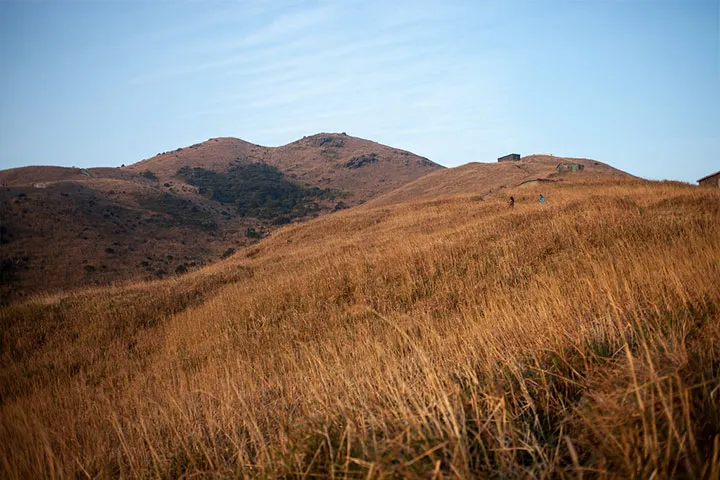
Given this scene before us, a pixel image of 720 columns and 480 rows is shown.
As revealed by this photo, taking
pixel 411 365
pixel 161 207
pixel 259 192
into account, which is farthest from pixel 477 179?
pixel 411 365

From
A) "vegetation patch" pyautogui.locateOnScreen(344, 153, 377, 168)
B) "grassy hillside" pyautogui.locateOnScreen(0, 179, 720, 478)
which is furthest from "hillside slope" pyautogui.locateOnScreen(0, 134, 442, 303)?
"grassy hillside" pyautogui.locateOnScreen(0, 179, 720, 478)

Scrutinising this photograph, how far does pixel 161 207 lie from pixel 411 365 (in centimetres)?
7608

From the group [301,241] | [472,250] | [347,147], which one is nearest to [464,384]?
[472,250]

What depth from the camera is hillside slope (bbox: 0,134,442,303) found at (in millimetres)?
41656

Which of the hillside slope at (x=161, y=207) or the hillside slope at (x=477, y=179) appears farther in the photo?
the hillside slope at (x=477, y=179)

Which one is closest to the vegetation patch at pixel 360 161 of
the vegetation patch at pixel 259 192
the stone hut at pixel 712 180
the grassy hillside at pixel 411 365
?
the vegetation patch at pixel 259 192

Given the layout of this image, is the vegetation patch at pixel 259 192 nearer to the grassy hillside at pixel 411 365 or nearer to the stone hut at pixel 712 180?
the stone hut at pixel 712 180

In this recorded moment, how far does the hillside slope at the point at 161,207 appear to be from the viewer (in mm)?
41656

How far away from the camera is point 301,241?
31141 millimetres

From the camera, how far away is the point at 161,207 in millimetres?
68062

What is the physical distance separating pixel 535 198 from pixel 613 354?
99.9 ft

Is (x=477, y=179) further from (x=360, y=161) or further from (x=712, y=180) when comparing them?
(x=360, y=161)

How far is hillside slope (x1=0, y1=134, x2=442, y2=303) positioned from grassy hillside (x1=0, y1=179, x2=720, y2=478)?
28022 mm

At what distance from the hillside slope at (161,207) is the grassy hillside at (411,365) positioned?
2802 centimetres
